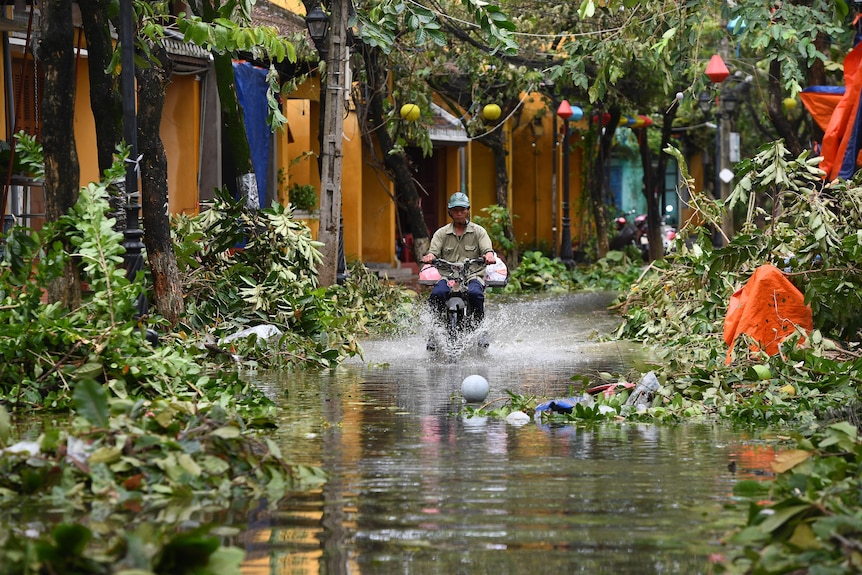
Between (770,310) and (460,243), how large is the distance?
469 cm

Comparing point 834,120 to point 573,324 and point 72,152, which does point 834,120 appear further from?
point 72,152

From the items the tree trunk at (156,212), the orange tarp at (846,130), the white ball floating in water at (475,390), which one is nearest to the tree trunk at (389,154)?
the tree trunk at (156,212)

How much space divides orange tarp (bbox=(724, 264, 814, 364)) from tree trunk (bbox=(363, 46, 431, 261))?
12897 millimetres

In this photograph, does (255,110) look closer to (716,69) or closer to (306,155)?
(306,155)

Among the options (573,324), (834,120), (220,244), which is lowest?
(573,324)

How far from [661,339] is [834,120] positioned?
3.45 meters

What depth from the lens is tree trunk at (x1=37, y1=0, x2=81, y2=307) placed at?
40.6 ft

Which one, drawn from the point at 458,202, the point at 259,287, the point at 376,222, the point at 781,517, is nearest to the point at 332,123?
the point at 458,202

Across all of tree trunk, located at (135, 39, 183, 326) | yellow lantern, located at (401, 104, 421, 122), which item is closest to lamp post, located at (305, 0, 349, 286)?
tree trunk, located at (135, 39, 183, 326)

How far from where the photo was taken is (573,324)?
800 inches

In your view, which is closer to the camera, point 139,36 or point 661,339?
point 139,36

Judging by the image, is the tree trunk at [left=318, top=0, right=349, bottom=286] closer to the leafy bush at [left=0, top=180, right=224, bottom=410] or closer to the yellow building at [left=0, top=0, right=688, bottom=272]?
the yellow building at [left=0, top=0, right=688, bottom=272]

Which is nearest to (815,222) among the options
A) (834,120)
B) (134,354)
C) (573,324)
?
(834,120)

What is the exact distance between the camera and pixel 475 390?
10852 mm
